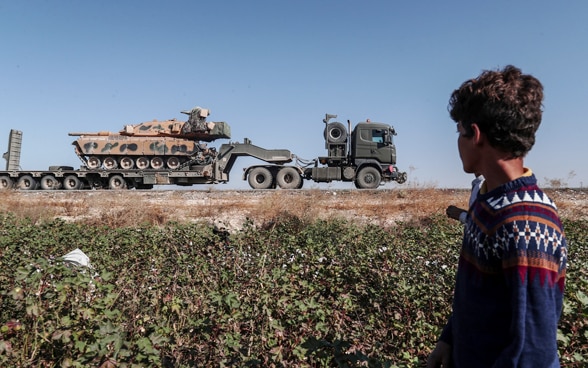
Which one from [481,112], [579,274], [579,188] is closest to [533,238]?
[481,112]

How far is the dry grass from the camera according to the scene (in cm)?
1077

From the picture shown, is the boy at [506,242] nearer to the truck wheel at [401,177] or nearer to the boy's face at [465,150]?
the boy's face at [465,150]

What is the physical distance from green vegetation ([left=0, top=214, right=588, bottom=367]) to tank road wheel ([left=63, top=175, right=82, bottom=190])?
1385 centimetres

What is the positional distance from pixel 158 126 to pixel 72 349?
17.7 meters

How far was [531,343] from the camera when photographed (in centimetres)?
123

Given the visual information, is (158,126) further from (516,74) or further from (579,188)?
(516,74)

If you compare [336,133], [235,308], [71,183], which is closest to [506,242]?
[235,308]

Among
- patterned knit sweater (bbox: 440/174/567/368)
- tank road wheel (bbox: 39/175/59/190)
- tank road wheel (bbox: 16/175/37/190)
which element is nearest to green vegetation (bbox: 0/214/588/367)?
patterned knit sweater (bbox: 440/174/567/368)

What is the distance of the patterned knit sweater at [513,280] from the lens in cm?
122

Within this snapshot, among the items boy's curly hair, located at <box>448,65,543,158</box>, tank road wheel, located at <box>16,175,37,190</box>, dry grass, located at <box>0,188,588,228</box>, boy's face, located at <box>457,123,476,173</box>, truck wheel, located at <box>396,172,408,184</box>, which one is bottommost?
dry grass, located at <box>0,188,588,228</box>

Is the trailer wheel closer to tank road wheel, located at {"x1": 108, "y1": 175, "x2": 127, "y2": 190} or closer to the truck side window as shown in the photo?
tank road wheel, located at {"x1": 108, "y1": 175, "x2": 127, "y2": 190}

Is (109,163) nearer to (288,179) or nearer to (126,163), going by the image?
(126,163)

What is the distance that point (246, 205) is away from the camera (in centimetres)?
1179

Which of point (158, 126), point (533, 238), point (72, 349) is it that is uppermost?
point (158, 126)
